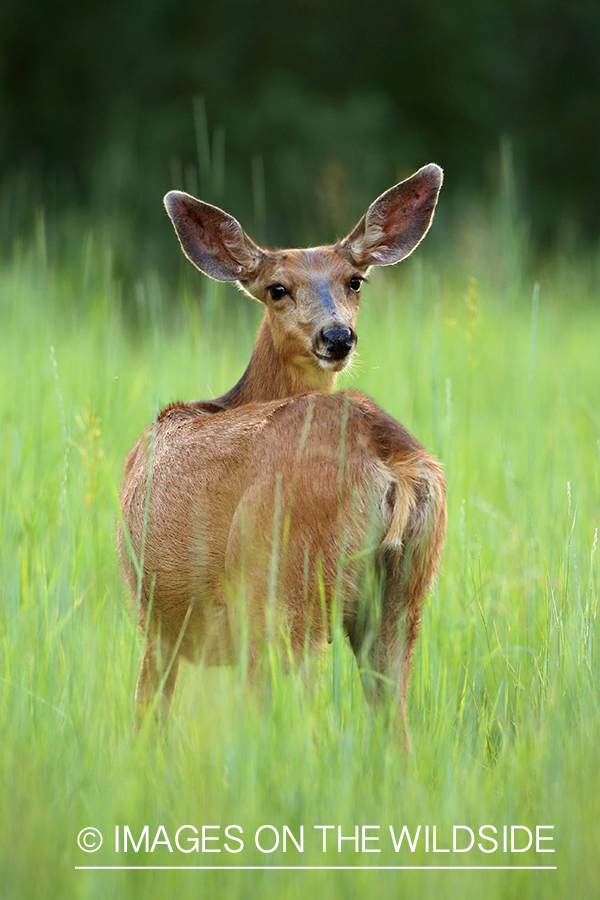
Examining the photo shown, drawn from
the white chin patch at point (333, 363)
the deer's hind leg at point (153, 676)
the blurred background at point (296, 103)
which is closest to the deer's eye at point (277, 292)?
the white chin patch at point (333, 363)

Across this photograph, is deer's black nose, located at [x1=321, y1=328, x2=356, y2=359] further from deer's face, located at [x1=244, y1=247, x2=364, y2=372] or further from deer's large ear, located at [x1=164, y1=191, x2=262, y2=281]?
deer's large ear, located at [x1=164, y1=191, x2=262, y2=281]

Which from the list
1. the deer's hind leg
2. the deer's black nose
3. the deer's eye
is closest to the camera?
the deer's hind leg

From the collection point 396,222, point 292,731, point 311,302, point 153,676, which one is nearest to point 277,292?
point 311,302

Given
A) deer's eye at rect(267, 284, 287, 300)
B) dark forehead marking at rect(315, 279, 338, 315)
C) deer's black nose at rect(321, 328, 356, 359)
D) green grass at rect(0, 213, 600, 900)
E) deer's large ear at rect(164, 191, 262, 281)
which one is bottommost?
green grass at rect(0, 213, 600, 900)

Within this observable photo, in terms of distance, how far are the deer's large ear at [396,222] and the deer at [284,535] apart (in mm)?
927

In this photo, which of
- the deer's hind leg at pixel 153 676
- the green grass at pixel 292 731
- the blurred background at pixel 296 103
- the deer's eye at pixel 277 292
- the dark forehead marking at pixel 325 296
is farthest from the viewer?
the blurred background at pixel 296 103

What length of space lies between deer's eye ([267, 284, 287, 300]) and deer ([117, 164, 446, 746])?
522 mm

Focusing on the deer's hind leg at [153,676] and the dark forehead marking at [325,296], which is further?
the dark forehead marking at [325,296]

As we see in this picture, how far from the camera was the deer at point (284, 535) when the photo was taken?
8.00ft

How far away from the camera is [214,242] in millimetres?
3646

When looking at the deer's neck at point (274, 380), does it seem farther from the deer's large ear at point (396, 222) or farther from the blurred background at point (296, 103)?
the blurred background at point (296, 103)

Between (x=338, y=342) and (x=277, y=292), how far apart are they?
40cm

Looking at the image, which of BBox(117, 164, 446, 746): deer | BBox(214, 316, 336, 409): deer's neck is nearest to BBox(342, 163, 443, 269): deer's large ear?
BBox(214, 316, 336, 409): deer's neck

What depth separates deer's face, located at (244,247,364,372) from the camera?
324 centimetres
